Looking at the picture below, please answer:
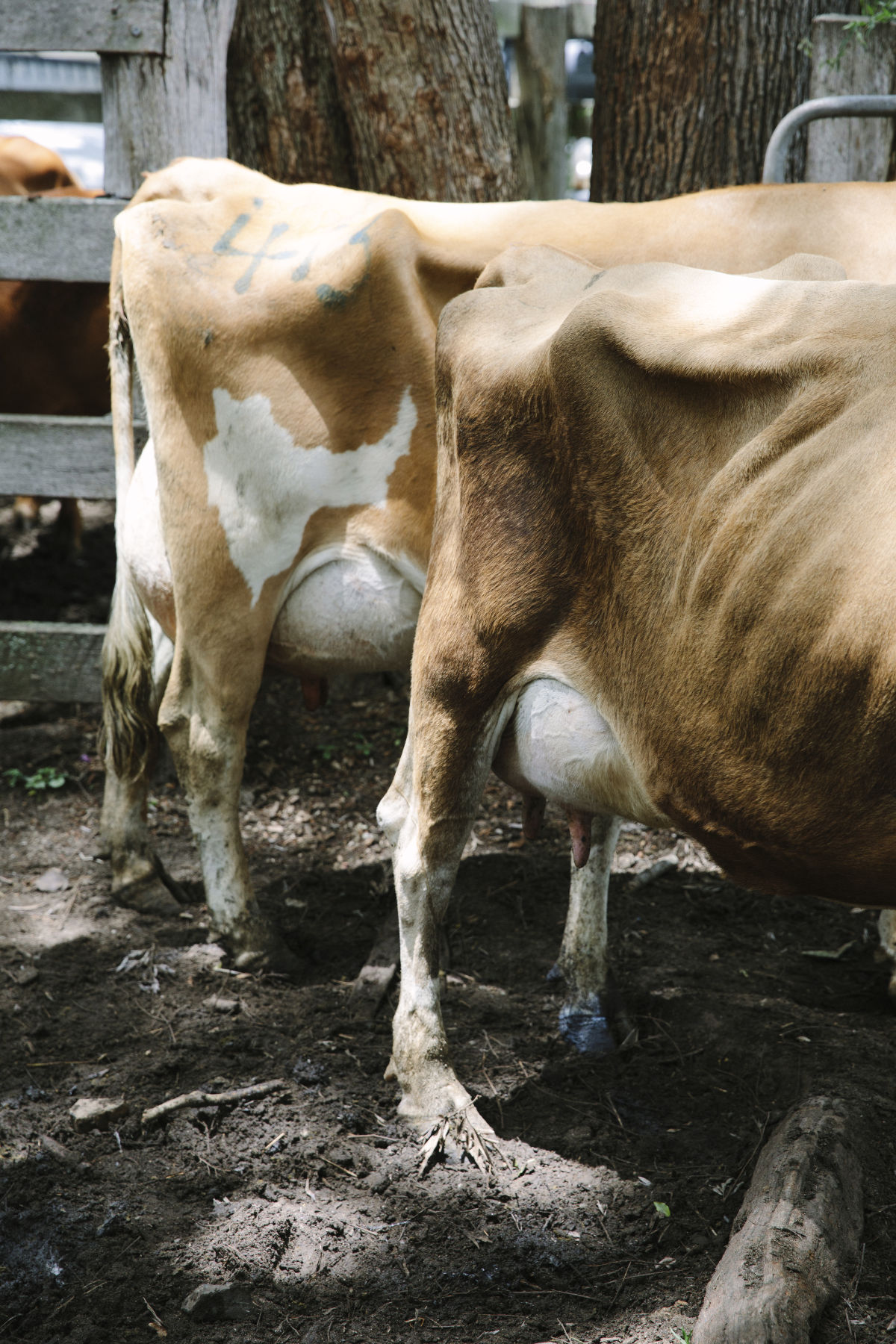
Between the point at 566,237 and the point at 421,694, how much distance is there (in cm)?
128

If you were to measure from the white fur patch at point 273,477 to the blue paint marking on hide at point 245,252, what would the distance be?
0.29 metres

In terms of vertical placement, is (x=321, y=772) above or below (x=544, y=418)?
below

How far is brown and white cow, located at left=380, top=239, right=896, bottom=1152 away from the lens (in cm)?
177

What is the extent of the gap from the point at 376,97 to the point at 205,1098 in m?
3.48

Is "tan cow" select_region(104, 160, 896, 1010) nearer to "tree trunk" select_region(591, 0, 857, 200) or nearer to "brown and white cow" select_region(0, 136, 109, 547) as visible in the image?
"tree trunk" select_region(591, 0, 857, 200)

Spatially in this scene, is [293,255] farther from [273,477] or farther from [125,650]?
[125,650]

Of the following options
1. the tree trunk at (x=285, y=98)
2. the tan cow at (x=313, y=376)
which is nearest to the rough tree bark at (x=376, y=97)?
the tree trunk at (x=285, y=98)

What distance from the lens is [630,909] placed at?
12.0 ft

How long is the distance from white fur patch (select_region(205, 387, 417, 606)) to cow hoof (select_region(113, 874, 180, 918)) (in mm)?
1202

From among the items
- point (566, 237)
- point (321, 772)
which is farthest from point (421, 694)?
point (321, 772)

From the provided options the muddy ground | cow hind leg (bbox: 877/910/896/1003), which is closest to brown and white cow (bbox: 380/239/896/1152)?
the muddy ground

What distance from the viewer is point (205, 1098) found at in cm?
270

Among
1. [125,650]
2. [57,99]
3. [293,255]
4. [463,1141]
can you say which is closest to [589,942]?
[463,1141]

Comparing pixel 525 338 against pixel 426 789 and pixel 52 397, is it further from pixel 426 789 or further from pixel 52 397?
pixel 52 397
